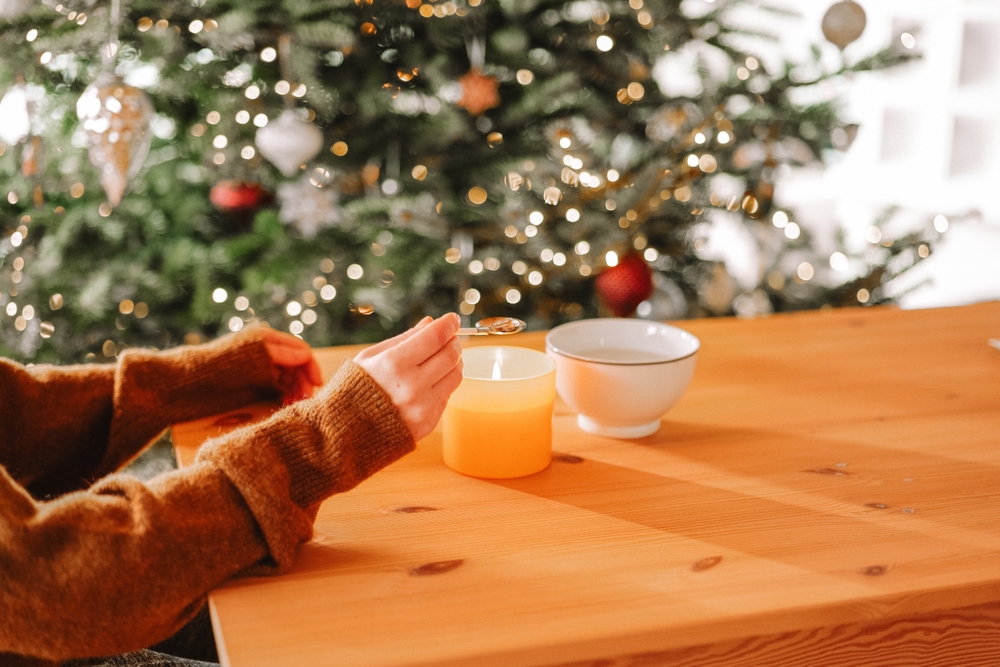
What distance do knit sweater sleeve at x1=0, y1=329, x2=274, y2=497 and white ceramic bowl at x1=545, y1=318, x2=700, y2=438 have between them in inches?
12.9

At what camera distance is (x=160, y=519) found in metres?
0.56

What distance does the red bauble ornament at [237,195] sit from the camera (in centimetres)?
171

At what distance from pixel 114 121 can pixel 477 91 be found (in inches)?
26.5

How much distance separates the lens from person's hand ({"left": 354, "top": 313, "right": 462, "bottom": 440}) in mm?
668

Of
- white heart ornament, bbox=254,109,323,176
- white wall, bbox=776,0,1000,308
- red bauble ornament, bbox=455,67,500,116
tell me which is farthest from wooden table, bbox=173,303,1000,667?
white wall, bbox=776,0,1000,308

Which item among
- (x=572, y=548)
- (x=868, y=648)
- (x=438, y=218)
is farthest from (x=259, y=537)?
(x=438, y=218)

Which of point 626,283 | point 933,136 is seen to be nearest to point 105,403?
point 626,283

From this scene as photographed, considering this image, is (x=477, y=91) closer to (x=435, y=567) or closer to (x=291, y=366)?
(x=291, y=366)

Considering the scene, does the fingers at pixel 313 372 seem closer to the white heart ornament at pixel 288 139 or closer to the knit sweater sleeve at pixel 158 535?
the knit sweater sleeve at pixel 158 535

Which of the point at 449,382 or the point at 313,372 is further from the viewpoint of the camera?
the point at 313,372

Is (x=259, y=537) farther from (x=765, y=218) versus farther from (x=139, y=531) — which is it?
(x=765, y=218)

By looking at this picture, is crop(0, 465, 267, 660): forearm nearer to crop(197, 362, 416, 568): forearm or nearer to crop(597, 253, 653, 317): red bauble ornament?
crop(197, 362, 416, 568): forearm

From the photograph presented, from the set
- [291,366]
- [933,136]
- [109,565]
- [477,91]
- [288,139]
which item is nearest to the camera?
[109,565]

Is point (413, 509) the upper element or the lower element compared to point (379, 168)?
lower
